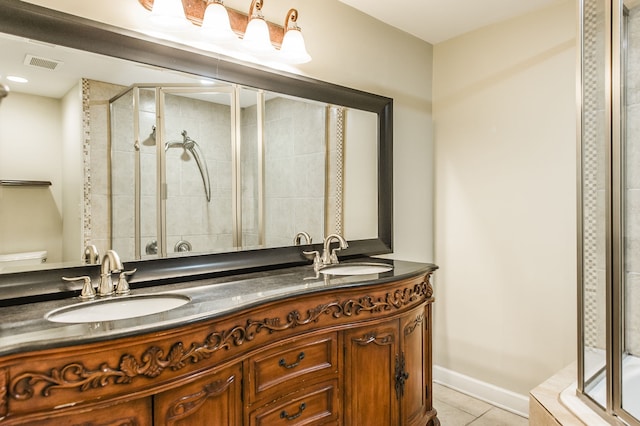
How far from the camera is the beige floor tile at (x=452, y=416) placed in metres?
2.32

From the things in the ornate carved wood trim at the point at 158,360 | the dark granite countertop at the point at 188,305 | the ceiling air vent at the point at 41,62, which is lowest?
the ornate carved wood trim at the point at 158,360

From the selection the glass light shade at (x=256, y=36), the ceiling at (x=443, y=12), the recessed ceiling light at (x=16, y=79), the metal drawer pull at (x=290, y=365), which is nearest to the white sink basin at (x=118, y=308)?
the metal drawer pull at (x=290, y=365)

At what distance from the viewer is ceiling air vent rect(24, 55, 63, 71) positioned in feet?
4.37

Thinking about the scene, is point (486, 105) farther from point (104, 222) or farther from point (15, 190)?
point (15, 190)

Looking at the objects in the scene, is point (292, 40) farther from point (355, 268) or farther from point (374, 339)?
point (374, 339)

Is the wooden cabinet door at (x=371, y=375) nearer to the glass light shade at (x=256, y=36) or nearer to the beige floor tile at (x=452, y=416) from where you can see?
the beige floor tile at (x=452, y=416)

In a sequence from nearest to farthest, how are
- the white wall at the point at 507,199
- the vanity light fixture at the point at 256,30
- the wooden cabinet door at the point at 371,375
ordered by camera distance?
the wooden cabinet door at the point at 371,375 → the vanity light fixture at the point at 256,30 → the white wall at the point at 507,199

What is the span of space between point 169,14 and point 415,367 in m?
1.90

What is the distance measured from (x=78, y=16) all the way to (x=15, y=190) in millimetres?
657

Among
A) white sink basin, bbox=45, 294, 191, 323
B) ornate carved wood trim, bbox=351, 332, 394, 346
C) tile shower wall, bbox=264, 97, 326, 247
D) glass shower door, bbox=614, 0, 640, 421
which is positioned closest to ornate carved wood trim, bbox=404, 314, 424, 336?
ornate carved wood trim, bbox=351, 332, 394, 346

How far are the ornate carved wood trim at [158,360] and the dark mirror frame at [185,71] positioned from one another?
1.65ft

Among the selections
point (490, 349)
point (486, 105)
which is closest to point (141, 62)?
point (486, 105)

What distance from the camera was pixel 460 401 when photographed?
2570 millimetres

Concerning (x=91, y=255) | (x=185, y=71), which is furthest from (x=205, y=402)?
(x=185, y=71)
